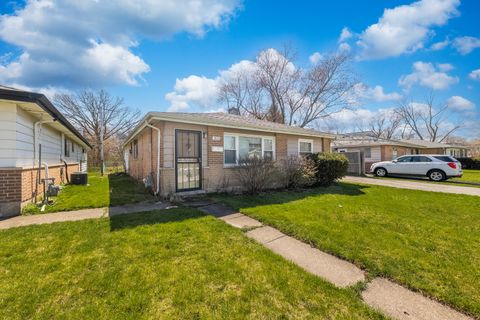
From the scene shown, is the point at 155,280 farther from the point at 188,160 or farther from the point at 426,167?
the point at 426,167

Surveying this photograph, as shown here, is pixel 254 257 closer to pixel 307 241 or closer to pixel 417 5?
pixel 307 241

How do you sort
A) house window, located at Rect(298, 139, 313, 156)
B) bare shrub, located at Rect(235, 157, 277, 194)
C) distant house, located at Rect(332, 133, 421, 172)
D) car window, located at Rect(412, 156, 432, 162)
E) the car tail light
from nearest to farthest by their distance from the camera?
bare shrub, located at Rect(235, 157, 277, 194)
house window, located at Rect(298, 139, 313, 156)
the car tail light
car window, located at Rect(412, 156, 432, 162)
distant house, located at Rect(332, 133, 421, 172)

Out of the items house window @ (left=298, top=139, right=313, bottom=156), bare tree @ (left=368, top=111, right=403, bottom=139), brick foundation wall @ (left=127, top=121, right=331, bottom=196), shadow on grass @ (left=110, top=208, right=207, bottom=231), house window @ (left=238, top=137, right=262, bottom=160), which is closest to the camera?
shadow on grass @ (left=110, top=208, right=207, bottom=231)

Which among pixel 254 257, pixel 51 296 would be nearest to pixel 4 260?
pixel 51 296

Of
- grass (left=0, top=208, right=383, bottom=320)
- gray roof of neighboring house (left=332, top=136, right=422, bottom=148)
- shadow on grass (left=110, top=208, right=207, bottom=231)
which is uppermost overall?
gray roof of neighboring house (left=332, top=136, right=422, bottom=148)

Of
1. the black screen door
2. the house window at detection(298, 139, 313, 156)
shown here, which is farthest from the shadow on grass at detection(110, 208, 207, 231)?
the house window at detection(298, 139, 313, 156)

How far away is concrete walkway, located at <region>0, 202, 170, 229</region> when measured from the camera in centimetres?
460

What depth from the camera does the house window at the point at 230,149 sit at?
859 centimetres

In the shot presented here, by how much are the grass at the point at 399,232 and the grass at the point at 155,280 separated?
1.00 m

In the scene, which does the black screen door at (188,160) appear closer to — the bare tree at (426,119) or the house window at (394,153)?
the house window at (394,153)

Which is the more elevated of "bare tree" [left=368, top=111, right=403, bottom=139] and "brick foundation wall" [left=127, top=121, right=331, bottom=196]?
"bare tree" [left=368, top=111, right=403, bottom=139]

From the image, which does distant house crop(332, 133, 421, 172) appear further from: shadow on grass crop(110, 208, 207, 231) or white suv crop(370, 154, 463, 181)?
Answer: shadow on grass crop(110, 208, 207, 231)

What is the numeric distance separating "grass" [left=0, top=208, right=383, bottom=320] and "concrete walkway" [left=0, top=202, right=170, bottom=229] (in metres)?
0.62

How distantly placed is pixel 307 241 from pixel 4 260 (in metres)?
4.52
